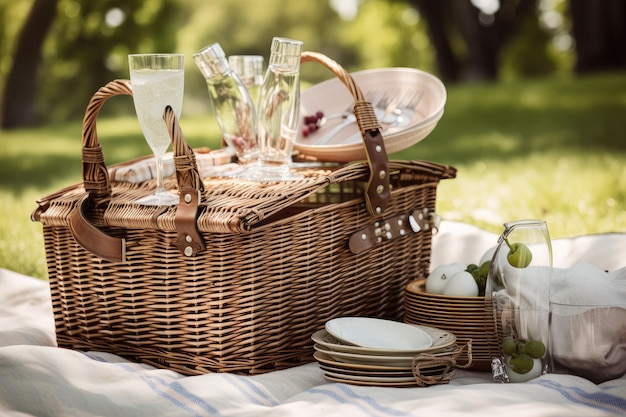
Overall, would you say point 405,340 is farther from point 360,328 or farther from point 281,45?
point 281,45

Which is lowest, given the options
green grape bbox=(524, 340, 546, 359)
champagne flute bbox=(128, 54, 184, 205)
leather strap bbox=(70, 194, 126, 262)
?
green grape bbox=(524, 340, 546, 359)

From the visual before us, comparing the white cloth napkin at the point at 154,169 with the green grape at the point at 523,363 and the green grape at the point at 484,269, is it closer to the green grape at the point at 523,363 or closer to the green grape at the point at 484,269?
the green grape at the point at 484,269

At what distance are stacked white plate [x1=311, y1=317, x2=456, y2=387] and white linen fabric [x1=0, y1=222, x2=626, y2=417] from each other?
44mm

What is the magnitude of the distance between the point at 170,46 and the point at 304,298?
8.17 meters

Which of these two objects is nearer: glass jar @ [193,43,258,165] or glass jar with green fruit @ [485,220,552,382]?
glass jar with green fruit @ [485,220,552,382]

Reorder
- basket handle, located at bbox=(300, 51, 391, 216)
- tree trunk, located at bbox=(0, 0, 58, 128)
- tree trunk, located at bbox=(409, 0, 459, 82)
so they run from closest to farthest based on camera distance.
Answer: basket handle, located at bbox=(300, 51, 391, 216) → tree trunk, located at bbox=(0, 0, 58, 128) → tree trunk, located at bbox=(409, 0, 459, 82)

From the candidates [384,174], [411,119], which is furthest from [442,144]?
[384,174]

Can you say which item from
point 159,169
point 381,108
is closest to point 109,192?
point 159,169

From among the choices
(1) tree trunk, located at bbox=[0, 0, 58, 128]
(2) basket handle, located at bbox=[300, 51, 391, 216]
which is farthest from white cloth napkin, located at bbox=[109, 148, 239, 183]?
(1) tree trunk, located at bbox=[0, 0, 58, 128]

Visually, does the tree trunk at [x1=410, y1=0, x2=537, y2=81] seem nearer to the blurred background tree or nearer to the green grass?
the blurred background tree

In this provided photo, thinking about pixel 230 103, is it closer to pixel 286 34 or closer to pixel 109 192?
pixel 109 192

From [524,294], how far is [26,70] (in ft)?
22.0

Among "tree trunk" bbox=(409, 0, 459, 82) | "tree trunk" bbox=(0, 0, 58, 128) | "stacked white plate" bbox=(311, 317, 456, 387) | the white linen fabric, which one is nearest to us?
the white linen fabric

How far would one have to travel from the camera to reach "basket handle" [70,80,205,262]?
166 cm
